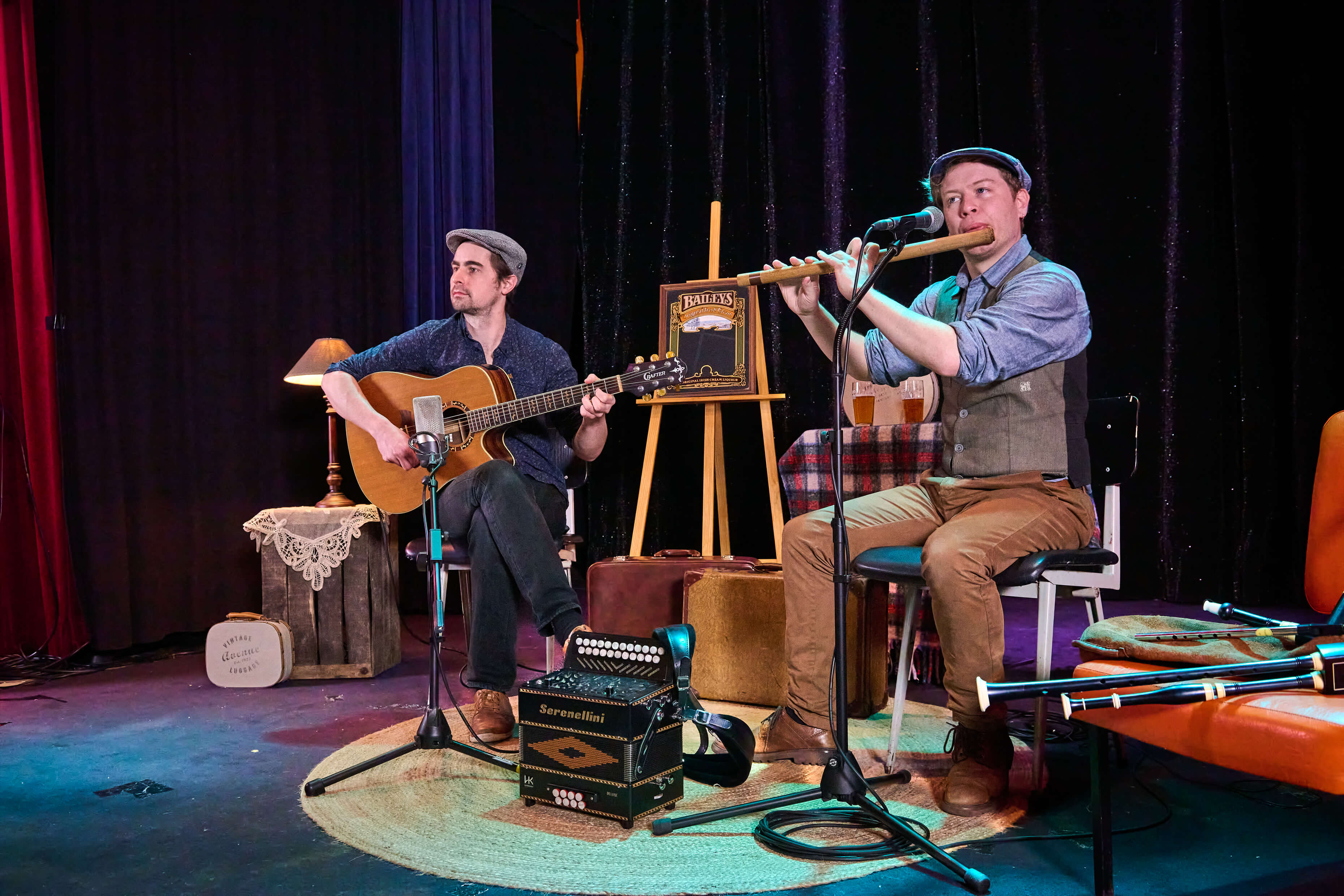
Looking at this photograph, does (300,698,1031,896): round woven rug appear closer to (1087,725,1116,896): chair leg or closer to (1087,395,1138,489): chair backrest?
(1087,725,1116,896): chair leg

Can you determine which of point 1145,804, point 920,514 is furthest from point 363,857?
point 1145,804

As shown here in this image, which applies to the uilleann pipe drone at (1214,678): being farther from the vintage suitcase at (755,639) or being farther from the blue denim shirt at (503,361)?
the blue denim shirt at (503,361)

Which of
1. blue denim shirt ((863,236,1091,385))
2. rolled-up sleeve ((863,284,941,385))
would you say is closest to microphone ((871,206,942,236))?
blue denim shirt ((863,236,1091,385))

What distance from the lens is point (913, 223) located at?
5.73 ft

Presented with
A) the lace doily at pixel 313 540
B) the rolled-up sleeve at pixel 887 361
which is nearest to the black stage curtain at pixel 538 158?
the lace doily at pixel 313 540

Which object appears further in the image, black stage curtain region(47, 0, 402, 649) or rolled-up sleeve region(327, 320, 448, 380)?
black stage curtain region(47, 0, 402, 649)

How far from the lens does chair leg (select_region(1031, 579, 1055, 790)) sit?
1987mm

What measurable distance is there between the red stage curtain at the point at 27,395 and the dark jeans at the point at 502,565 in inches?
78.3

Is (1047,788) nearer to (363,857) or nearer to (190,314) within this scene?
(363,857)

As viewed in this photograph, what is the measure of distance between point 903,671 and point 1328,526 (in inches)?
34.4

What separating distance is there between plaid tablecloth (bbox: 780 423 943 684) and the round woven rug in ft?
2.56

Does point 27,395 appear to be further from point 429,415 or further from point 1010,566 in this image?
point 1010,566

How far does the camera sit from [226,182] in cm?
404

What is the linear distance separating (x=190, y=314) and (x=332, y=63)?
125 cm
